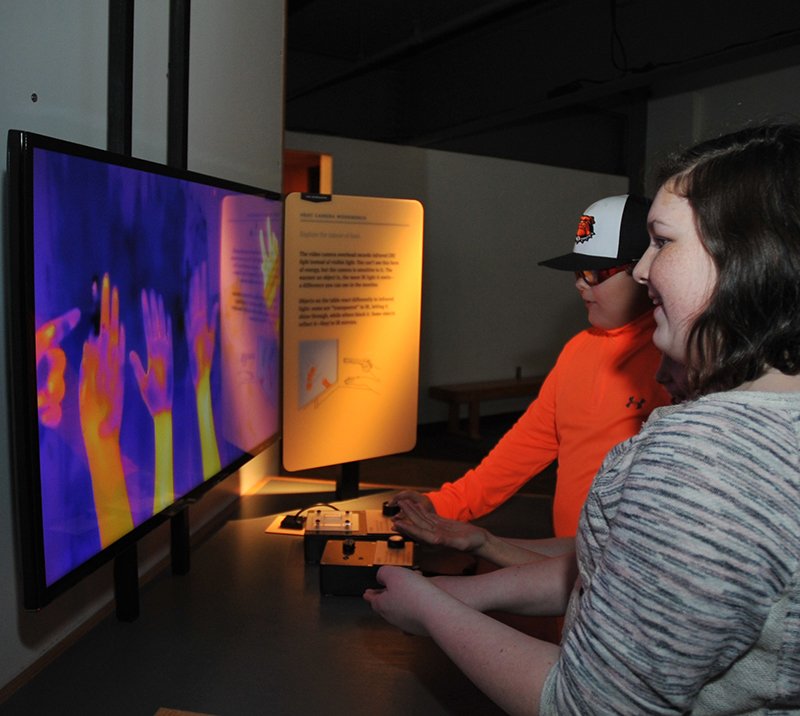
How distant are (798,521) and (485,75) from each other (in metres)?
5.63

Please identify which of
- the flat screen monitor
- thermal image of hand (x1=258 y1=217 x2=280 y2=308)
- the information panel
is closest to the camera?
the flat screen monitor

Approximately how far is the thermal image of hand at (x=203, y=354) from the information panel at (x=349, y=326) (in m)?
0.48

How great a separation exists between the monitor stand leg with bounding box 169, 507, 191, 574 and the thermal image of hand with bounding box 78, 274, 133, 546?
0.34 m

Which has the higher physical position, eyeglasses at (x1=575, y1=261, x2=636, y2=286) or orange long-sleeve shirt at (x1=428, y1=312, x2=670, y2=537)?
eyeglasses at (x1=575, y1=261, x2=636, y2=286)

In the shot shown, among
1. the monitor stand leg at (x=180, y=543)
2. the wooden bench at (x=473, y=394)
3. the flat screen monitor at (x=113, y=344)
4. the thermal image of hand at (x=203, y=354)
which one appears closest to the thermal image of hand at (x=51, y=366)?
the flat screen monitor at (x=113, y=344)

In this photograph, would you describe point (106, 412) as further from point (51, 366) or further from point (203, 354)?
point (203, 354)

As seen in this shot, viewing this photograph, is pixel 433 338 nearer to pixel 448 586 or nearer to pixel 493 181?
pixel 493 181

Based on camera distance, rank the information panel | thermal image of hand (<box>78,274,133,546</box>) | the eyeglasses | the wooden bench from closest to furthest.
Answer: thermal image of hand (<box>78,274,133,546</box>) → the eyeglasses → the information panel → the wooden bench

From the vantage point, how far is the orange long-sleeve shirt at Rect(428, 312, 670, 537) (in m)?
1.52

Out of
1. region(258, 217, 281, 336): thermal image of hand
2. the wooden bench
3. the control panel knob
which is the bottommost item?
the wooden bench

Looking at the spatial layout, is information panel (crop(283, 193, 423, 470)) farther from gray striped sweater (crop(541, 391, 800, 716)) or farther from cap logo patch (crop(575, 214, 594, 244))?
gray striped sweater (crop(541, 391, 800, 716))

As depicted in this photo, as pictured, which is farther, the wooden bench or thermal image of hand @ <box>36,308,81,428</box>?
the wooden bench

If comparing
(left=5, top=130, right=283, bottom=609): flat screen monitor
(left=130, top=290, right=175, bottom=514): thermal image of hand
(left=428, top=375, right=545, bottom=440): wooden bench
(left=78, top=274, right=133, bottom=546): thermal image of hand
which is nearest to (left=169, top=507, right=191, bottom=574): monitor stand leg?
(left=5, top=130, right=283, bottom=609): flat screen monitor

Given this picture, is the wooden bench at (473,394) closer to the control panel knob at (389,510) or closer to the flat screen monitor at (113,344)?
the control panel knob at (389,510)
